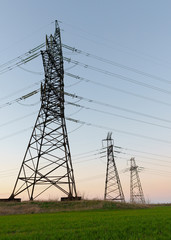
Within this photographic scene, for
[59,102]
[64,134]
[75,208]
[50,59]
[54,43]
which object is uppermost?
[54,43]

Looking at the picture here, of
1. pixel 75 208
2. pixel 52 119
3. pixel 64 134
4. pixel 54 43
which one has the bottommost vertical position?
pixel 75 208

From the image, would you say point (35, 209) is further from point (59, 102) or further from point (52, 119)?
point (59, 102)

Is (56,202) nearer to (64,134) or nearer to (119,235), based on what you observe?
(64,134)

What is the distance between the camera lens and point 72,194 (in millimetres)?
20438

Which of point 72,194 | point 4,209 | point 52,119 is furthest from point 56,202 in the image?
point 52,119

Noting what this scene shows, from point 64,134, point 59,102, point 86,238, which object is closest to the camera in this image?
point 86,238

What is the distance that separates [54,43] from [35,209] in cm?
1910

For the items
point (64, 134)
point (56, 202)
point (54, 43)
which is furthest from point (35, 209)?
point (54, 43)

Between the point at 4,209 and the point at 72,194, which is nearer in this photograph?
the point at 4,209

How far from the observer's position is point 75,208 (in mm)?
19031

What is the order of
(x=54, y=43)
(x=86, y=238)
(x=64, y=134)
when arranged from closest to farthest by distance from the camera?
(x=86, y=238) < (x=64, y=134) < (x=54, y=43)

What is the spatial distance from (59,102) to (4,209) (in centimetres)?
1184

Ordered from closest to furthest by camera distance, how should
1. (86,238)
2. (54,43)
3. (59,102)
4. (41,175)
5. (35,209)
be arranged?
1. (86,238)
2. (35,209)
3. (41,175)
4. (59,102)
5. (54,43)

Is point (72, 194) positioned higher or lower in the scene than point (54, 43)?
lower
